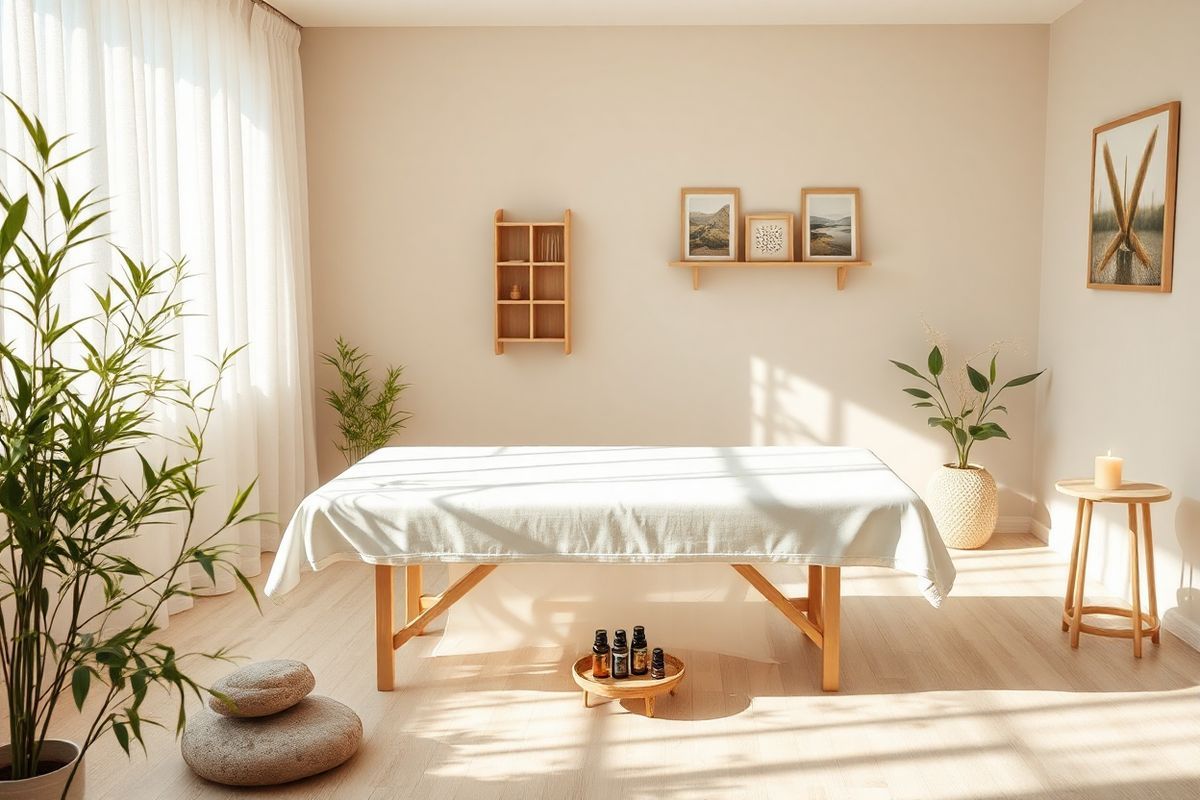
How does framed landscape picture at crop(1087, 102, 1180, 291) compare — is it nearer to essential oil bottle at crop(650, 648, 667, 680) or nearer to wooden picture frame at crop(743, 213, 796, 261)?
wooden picture frame at crop(743, 213, 796, 261)

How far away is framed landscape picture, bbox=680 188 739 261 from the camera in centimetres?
523

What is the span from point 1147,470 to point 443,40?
11.9 feet

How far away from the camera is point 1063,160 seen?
4977 mm

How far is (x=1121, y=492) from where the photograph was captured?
364 cm

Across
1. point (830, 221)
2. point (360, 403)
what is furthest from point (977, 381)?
point (360, 403)

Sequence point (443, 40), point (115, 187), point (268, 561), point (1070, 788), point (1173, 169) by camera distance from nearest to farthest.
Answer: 1. point (1070, 788)
2. point (115, 187)
3. point (1173, 169)
4. point (268, 561)
5. point (443, 40)

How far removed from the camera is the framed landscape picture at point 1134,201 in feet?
12.9

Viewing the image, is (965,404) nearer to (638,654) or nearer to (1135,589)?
(1135,589)

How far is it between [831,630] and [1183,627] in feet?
4.66

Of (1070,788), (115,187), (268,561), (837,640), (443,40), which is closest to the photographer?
(1070,788)

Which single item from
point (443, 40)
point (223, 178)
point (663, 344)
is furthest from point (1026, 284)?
point (223, 178)

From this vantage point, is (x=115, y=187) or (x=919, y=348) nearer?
(x=115, y=187)

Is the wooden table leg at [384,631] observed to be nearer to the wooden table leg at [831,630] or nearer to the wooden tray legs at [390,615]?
the wooden tray legs at [390,615]

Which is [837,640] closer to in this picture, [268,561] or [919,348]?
[919,348]
